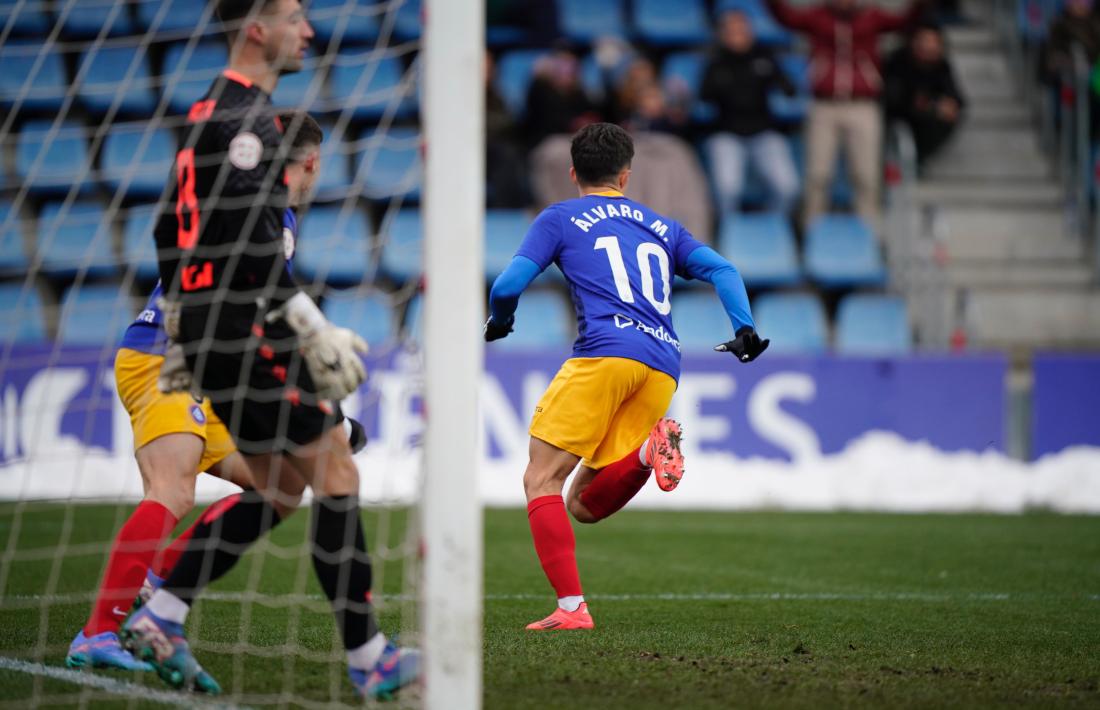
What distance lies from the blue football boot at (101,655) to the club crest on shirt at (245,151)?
1.63 m

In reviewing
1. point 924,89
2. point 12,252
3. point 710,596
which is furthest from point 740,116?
point 710,596

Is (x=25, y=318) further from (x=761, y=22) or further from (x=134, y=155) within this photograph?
(x=761, y=22)

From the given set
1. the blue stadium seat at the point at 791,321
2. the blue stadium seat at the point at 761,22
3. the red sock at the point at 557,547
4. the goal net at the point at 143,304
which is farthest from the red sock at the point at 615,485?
the blue stadium seat at the point at 761,22

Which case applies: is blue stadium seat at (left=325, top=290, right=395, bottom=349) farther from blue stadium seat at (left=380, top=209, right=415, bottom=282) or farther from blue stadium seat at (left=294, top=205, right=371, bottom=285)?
blue stadium seat at (left=380, top=209, right=415, bottom=282)

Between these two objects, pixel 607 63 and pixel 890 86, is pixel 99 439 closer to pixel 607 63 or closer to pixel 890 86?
pixel 607 63

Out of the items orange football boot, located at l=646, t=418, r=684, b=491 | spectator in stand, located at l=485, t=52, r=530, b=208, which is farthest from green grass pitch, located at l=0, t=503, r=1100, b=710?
spectator in stand, located at l=485, t=52, r=530, b=208

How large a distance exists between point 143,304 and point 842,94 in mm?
6890

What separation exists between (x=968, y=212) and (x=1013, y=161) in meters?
1.29

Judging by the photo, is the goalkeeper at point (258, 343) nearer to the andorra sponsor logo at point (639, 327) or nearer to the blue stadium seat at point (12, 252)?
the andorra sponsor logo at point (639, 327)

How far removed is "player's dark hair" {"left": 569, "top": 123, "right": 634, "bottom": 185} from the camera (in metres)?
5.54

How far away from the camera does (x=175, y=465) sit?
4785 mm

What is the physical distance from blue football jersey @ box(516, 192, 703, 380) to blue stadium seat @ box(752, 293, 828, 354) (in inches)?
270

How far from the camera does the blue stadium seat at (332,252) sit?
1239 centimetres

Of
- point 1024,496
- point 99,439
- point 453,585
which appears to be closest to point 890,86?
point 1024,496
